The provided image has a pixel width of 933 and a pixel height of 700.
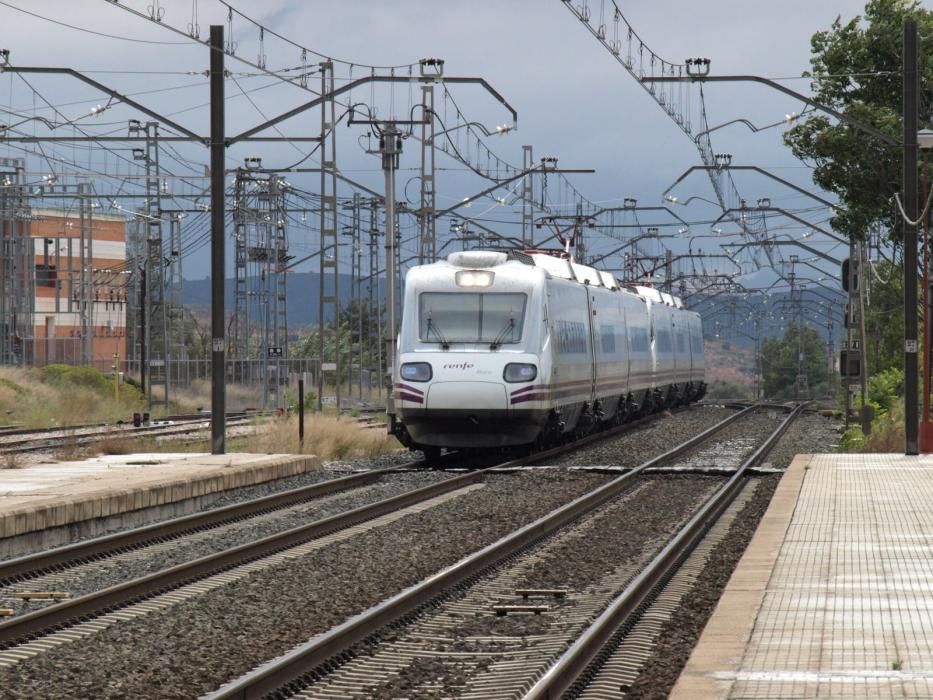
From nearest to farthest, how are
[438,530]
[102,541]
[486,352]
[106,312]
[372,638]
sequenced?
1. [372,638]
2. [102,541]
3. [438,530]
4. [486,352]
5. [106,312]

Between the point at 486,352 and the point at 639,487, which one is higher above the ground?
the point at 486,352

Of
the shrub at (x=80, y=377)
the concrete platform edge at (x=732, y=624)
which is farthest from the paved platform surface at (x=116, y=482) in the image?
the shrub at (x=80, y=377)

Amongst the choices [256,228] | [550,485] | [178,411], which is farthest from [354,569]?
[256,228]

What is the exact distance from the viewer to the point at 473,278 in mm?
26125

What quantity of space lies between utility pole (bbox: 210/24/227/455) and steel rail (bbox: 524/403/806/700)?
25.9ft

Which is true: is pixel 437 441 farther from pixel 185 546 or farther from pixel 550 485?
pixel 185 546

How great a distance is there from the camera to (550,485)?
22.1m

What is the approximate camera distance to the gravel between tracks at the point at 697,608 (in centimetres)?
866

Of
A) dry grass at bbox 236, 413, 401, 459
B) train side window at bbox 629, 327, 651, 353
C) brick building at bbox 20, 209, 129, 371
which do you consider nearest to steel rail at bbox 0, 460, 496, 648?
dry grass at bbox 236, 413, 401, 459

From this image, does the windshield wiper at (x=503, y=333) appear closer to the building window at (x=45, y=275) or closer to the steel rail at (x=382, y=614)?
the steel rail at (x=382, y=614)

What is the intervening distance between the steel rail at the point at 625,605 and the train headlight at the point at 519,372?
550 cm

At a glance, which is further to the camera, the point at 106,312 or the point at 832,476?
the point at 106,312

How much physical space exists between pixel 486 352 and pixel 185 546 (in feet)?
36.0

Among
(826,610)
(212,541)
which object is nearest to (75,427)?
(212,541)
